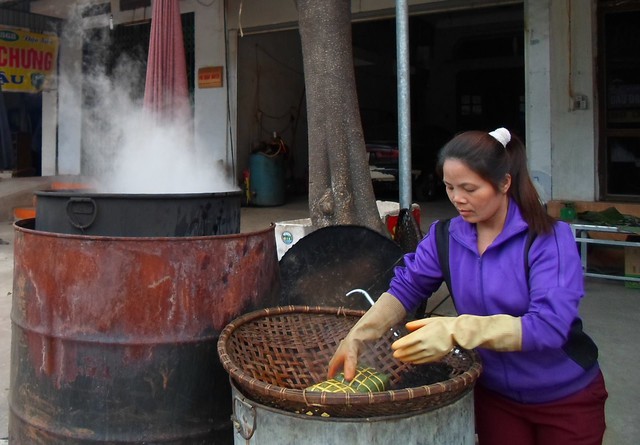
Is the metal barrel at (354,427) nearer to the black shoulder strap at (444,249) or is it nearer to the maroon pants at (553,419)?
the maroon pants at (553,419)

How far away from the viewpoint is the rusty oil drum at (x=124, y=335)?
2217mm

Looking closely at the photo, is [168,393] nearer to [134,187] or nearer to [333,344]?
[333,344]

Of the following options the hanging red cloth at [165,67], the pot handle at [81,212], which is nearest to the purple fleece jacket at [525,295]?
the pot handle at [81,212]

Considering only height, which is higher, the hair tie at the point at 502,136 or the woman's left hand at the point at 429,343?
the hair tie at the point at 502,136

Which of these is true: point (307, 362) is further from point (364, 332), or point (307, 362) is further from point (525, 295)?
point (525, 295)

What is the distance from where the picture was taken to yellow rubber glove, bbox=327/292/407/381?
193 centimetres

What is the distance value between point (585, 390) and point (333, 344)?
962mm

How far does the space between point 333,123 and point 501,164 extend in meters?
2.82

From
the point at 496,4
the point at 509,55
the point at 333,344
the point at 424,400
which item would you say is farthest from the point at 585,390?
the point at 509,55

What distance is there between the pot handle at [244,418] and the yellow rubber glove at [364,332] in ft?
1.08

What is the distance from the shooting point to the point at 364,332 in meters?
1.98

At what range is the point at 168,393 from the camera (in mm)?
2283

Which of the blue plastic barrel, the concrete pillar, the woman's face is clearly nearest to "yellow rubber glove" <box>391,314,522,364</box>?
the woman's face

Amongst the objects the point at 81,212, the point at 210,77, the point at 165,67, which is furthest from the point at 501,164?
the point at 210,77
